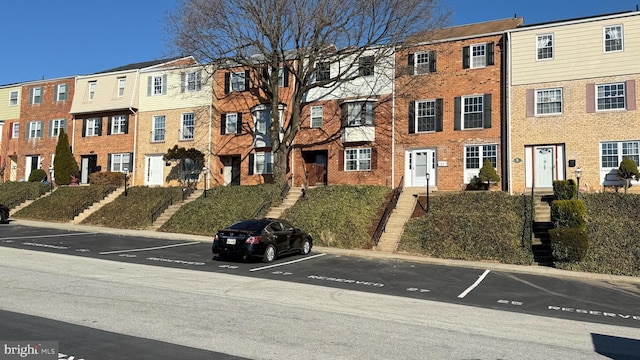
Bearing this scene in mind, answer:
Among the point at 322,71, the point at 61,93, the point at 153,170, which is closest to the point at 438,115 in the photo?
the point at 322,71

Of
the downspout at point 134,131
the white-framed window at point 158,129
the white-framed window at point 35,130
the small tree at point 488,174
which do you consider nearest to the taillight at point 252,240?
the small tree at point 488,174

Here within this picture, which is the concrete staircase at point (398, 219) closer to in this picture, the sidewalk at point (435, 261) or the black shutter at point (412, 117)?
the sidewalk at point (435, 261)

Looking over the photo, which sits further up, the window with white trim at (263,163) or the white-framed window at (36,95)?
the white-framed window at (36,95)

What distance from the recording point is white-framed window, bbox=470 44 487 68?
85.0 ft

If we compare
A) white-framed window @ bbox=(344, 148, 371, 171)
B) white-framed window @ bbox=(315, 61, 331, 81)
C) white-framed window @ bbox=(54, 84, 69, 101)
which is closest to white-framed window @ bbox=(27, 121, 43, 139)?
white-framed window @ bbox=(54, 84, 69, 101)

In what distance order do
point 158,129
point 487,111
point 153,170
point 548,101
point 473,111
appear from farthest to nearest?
point 158,129, point 153,170, point 473,111, point 487,111, point 548,101

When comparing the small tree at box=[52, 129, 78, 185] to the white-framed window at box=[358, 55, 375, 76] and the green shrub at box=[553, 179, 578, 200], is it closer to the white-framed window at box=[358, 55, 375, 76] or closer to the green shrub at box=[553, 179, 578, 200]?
the white-framed window at box=[358, 55, 375, 76]

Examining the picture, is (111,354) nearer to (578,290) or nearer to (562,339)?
(562,339)

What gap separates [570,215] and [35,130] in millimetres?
40148

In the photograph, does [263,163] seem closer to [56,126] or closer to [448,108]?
Result: [448,108]

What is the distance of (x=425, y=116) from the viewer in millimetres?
27125

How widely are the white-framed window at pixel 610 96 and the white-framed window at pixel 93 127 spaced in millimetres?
33500

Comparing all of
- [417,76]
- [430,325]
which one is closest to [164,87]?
[417,76]

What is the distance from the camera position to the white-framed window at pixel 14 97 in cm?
4109
